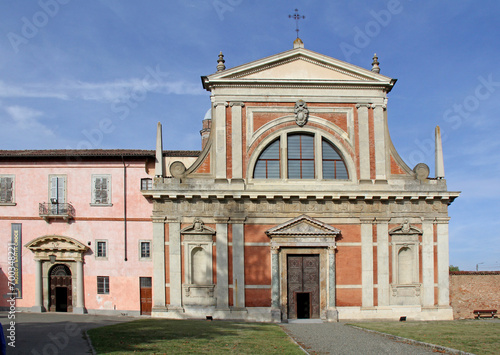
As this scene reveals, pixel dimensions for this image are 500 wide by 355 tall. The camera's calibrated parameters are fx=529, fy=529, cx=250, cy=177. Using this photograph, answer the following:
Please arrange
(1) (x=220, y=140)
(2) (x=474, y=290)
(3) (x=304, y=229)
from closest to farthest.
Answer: (3) (x=304, y=229) < (1) (x=220, y=140) < (2) (x=474, y=290)

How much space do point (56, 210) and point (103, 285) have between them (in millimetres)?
4429

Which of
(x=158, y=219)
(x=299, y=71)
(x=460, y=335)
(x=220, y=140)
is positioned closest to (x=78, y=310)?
(x=158, y=219)

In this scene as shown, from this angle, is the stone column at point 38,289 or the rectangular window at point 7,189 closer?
the stone column at point 38,289

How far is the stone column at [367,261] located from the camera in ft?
79.0

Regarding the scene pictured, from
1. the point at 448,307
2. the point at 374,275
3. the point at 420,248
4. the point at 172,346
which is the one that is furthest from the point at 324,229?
the point at 172,346

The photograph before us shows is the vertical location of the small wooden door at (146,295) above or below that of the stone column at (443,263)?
below

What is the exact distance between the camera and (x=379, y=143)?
25.1 metres

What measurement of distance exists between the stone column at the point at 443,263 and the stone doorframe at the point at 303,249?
4843 millimetres

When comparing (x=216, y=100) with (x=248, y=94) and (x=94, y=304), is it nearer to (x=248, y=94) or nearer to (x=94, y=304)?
(x=248, y=94)

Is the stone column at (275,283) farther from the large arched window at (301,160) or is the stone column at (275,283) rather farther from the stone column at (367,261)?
the stone column at (367,261)

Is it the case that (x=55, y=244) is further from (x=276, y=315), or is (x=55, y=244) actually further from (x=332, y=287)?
(x=332, y=287)

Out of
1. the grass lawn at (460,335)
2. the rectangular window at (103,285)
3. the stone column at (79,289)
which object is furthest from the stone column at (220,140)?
the grass lawn at (460,335)

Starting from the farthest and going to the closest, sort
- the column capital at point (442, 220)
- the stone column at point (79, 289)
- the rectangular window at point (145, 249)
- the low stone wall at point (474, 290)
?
the rectangular window at point (145, 249) → the stone column at point (79, 289) → the low stone wall at point (474, 290) → the column capital at point (442, 220)

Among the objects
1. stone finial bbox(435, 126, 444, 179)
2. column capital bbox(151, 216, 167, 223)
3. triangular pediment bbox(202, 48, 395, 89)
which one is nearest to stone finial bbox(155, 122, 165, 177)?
column capital bbox(151, 216, 167, 223)
